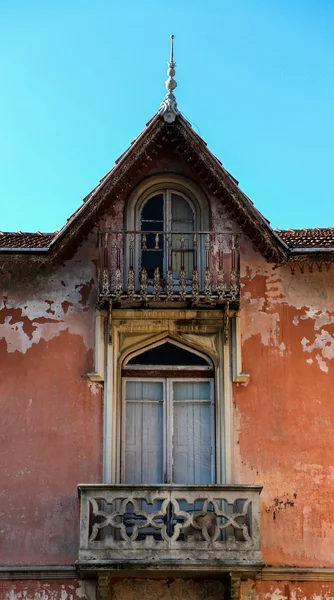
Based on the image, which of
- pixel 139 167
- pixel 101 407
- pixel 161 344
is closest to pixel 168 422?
pixel 101 407

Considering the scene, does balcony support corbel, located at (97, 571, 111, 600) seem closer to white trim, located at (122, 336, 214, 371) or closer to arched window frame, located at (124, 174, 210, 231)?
white trim, located at (122, 336, 214, 371)

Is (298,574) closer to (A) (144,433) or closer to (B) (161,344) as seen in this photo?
(A) (144,433)

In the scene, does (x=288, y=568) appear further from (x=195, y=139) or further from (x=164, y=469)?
(x=195, y=139)

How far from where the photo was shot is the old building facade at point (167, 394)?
53.0 feet

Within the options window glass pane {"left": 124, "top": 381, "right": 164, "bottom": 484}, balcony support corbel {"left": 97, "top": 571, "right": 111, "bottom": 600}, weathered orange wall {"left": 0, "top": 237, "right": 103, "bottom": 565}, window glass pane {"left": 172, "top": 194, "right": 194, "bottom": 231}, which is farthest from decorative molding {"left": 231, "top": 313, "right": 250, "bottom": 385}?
balcony support corbel {"left": 97, "top": 571, "right": 111, "bottom": 600}

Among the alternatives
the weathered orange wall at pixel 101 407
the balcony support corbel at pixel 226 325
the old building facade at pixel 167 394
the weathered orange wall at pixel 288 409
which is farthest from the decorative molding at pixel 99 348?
the weathered orange wall at pixel 288 409

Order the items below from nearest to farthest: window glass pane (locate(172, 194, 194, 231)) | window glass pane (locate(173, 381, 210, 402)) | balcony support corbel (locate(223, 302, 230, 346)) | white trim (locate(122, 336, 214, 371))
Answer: balcony support corbel (locate(223, 302, 230, 346))
window glass pane (locate(173, 381, 210, 402))
white trim (locate(122, 336, 214, 371))
window glass pane (locate(172, 194, 194, 231))

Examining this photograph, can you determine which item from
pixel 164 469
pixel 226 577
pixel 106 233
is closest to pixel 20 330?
pixel 106 233

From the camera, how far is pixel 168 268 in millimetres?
17750

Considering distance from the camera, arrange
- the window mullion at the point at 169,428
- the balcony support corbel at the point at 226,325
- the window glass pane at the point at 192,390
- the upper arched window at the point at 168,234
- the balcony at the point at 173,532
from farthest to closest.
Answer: the upper arched window at the point at 168,234
the window glass pane at the point at 192,390
the balcony support corbel at the point at 226,325
the window mullion at the point at 169,428
the balcony at the point at 173,532

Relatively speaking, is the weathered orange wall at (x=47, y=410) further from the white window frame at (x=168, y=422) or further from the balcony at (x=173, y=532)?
the balcony at (x=173, y=532)

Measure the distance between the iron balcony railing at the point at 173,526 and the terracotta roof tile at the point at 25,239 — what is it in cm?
452

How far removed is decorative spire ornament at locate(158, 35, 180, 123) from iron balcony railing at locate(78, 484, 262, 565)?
6.14 m

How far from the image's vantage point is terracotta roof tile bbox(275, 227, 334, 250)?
18.5m
